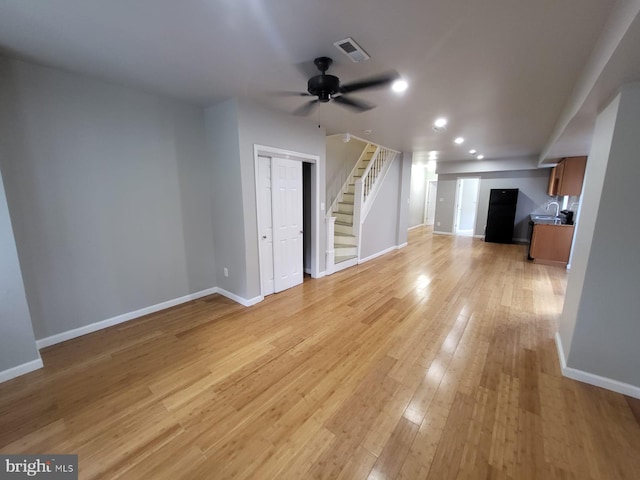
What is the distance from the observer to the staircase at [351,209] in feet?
17.3

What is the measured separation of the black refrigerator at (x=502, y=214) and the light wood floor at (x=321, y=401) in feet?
17.6

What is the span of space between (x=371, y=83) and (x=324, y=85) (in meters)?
0.39

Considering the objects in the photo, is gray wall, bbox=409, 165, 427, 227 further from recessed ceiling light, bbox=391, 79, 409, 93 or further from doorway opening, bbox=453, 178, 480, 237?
recessed ceiling light, bbox=391, 79, 409, 93

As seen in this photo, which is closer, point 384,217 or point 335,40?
point 335,40

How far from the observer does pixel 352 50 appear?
1.94m

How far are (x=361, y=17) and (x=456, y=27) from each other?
0.66 m

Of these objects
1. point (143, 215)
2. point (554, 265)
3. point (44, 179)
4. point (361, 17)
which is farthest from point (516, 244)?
point (44, 179)

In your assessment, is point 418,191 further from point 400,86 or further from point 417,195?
point 400,86

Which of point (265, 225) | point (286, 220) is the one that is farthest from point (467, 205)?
point (265, 225)

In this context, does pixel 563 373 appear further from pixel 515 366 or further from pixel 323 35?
pixel 323 35

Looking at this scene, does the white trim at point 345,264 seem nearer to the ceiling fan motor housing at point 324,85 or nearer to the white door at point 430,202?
the ceiling fan motor housing at point 324,85

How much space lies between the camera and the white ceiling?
1.53 m

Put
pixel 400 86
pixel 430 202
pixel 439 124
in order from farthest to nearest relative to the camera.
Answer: pixel 430 202 < pixel 439 124 < pixel 400 86

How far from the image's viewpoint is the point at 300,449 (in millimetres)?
1540
